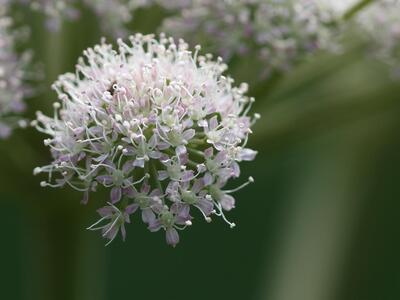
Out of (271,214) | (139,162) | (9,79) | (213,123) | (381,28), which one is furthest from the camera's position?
(271,214)

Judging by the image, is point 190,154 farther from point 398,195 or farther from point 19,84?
point 398,195

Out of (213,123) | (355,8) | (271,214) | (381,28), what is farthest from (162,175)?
(271,214)

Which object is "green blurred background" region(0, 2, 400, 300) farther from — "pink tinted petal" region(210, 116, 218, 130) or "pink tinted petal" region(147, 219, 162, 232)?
"pink tinted petal" region(147, 219, 162, 232)

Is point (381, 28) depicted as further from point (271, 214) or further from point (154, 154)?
point (271, 214)

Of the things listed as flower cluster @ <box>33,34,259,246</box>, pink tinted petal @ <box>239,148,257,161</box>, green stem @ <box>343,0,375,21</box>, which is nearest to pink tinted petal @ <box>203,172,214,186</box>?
flower cluster @ <box>33,34,259,246</box>

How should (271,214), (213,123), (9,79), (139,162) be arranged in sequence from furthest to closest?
(271,214), (9,79), (213,123), (139,162)

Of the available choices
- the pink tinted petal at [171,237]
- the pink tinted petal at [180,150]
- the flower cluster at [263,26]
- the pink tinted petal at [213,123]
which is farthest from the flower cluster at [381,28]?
the pink tinted petal at [171,237]

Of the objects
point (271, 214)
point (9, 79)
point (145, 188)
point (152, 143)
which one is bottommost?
point (145, 188)

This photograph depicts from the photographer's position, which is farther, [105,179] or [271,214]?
[271,214]

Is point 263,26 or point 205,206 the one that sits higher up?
point 263,26
